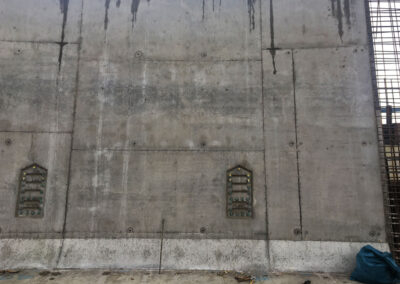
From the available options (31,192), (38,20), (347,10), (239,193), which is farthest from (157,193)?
(347,10)

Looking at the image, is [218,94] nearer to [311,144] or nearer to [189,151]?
[189,151]

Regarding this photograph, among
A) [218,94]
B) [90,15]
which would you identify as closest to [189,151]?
[218,94]

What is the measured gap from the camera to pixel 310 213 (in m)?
5.00

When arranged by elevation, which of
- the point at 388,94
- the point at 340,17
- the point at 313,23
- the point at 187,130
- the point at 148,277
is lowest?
A: the point at 148,277

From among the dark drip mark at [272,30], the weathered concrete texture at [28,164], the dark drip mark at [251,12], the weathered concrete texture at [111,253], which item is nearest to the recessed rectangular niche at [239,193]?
the weathered concrete texture at [111,253]

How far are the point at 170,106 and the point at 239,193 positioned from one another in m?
2.20

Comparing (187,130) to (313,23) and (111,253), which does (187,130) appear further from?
(313,23)

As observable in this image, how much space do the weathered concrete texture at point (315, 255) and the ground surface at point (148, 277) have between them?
6.3 inches

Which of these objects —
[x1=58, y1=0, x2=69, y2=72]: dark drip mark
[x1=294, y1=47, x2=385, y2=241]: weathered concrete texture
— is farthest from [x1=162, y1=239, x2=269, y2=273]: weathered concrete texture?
[x1=58, y1=0, x2=69, y2=72]: dark drip mark

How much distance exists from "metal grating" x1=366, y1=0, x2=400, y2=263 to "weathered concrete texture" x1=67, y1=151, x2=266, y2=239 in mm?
2363

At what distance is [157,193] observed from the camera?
516 centimetres

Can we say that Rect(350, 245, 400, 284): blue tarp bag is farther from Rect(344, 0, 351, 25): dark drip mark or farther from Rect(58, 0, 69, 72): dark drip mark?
Rect(58, 0, 69, 72): dark drip mark

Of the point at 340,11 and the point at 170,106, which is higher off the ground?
the point at 340,11

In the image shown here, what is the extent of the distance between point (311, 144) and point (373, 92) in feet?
5.42
